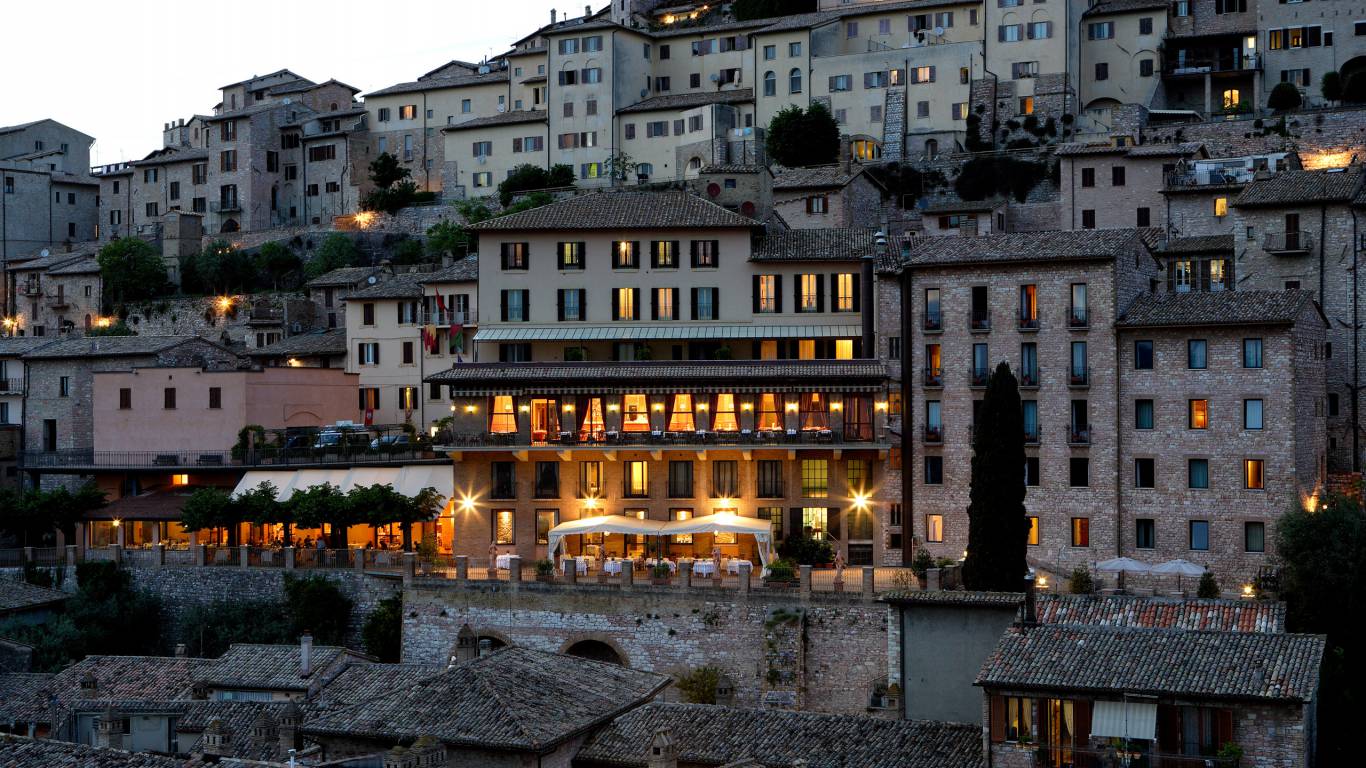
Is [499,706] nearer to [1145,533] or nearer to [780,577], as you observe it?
[780,577]

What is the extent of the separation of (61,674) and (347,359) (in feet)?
103

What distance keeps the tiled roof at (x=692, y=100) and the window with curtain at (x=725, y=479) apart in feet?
137

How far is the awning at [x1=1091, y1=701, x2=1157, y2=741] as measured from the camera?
30.8m

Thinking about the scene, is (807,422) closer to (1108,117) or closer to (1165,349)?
(1165,349)

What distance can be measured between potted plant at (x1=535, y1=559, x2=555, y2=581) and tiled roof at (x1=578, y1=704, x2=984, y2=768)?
1348cm

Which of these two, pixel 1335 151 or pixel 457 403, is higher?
pixel 1335 151

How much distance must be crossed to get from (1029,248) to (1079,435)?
20.0ft

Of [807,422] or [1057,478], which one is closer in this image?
[1057,478]

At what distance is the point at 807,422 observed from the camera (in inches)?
2200

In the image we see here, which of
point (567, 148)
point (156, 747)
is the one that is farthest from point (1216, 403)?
point (567, 148)

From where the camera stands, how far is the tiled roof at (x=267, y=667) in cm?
4241

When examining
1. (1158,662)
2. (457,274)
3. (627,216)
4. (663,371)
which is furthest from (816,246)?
(1158,662)

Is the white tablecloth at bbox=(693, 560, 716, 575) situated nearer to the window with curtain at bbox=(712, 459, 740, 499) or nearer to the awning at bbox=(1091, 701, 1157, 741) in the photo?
the window with curtain at bbox=(712, 459, 740, 499)

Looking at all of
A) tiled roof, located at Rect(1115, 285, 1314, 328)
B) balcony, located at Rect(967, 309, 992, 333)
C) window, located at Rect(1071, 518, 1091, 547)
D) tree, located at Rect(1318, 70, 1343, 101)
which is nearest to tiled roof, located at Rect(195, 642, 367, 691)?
balcony, located at Rect(967, 309, 992, 333)
